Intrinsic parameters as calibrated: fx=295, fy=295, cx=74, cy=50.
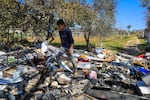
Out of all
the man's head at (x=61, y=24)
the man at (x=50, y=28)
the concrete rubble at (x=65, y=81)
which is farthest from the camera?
the man at (x=50, y=28)

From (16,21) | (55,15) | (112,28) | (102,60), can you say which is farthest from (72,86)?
(112,28)

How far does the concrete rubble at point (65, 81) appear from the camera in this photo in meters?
7.64

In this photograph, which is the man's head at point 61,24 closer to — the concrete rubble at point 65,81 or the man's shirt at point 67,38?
the man's shirt at point 67,38

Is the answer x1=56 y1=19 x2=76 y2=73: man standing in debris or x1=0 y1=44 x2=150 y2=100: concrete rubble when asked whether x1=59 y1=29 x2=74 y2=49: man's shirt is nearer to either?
x1=56 y1=19 x2=76 y2=73: man standing in debris

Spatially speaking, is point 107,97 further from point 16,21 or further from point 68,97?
point 16,21

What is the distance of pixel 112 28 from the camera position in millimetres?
33344

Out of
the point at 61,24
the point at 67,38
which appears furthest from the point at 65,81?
the point at 61,24

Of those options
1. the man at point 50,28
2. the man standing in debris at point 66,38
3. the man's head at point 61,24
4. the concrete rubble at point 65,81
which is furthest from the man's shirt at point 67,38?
the man at point 50,28

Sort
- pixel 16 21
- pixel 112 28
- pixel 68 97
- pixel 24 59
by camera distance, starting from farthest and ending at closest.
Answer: pixel 112 28, pixel 16 21, pixel 24 59, pixel 68 97

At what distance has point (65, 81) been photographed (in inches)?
338

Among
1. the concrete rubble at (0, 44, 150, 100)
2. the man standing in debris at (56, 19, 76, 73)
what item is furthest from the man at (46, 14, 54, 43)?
the man standing in debris at (56, 19, 76, 73)

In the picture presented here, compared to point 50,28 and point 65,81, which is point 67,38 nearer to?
point 65,81

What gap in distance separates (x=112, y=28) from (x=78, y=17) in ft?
32.4

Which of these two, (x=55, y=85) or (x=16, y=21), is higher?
(x=16, y=21)
